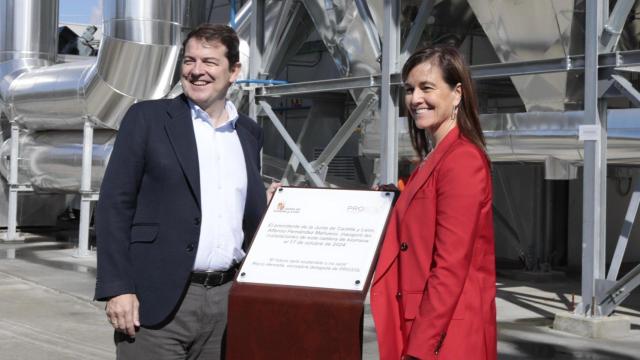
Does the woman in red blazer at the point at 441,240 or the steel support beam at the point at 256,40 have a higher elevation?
the steel support beam at the point at 256,40

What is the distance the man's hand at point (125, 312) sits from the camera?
3.18 m

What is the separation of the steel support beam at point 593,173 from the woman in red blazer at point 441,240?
5.38 m

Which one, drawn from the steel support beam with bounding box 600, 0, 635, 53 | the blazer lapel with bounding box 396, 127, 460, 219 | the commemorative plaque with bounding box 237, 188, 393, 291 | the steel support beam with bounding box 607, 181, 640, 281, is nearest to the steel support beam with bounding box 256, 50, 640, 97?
the steel support beam with bounding box 600, 0, 635, 53

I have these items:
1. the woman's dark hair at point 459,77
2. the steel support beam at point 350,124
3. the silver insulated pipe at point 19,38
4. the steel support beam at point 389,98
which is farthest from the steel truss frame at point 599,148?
the silver insulated pipe at point 19,38

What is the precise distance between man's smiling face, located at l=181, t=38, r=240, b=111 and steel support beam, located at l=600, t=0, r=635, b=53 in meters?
5.56

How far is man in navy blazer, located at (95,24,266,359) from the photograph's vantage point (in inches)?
126

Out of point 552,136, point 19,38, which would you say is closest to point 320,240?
point 552,136

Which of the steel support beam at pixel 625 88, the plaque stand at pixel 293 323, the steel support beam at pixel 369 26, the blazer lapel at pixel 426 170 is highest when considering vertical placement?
the steel support beam at pixel 369 26

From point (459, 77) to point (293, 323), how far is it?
1.03 m

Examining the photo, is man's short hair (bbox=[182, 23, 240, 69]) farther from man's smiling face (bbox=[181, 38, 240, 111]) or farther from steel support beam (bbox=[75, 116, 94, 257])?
steel support beam (bbox=[75, 116, 94, 257])

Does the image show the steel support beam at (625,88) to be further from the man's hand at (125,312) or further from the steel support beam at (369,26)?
the man's hand at (125,312)

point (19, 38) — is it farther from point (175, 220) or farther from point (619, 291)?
point (175, 220)

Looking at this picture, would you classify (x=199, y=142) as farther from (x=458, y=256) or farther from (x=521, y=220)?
(x=521, y=220)

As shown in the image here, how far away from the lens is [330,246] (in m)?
3.33
